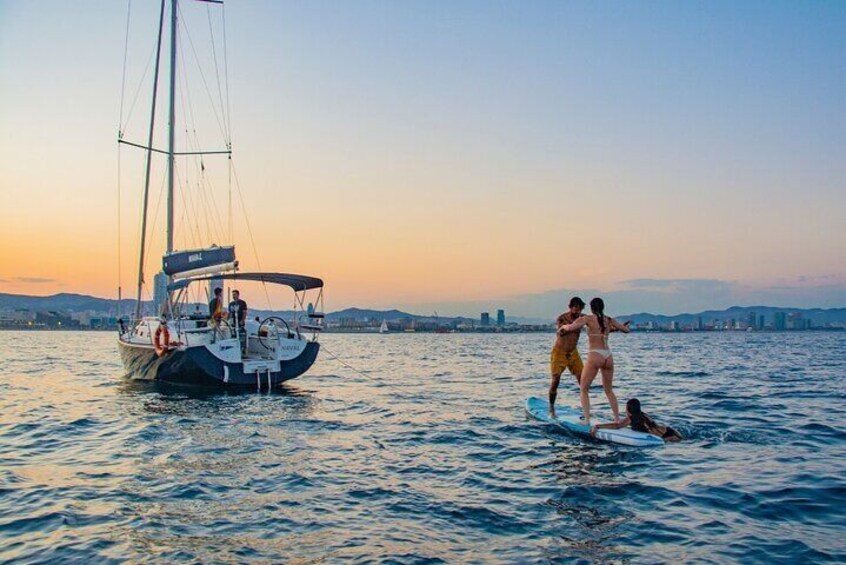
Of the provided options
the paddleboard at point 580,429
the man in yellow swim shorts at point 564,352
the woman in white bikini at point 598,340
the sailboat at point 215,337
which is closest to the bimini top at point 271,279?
the sailboat at point 215,337

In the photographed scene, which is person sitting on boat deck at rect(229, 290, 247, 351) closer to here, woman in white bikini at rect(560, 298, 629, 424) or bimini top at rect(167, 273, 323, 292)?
bimini top at rect(167, 273, 323, 292)

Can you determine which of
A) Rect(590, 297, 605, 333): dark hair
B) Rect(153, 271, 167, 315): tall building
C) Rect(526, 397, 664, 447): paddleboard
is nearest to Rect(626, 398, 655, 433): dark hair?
Rect(526, 397, 664, 447): paddleboard

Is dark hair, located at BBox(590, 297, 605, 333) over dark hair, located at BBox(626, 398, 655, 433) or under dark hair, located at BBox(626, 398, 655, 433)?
over

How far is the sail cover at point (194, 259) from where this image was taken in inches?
966

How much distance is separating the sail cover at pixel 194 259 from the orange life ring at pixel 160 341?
10.7 ft

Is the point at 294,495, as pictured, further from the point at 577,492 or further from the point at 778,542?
the point at 778,542

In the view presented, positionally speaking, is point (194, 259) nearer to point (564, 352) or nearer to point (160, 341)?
point (160, 341)

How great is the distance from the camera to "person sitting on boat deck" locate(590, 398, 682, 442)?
41.9 ft

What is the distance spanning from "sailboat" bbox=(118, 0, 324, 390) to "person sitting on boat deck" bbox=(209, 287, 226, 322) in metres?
0.05

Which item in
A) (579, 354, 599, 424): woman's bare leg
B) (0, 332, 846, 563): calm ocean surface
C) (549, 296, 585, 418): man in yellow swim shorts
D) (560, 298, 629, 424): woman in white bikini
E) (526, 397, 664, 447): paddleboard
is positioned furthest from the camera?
(549, 296, 585, 418): man in yellow swim shorts

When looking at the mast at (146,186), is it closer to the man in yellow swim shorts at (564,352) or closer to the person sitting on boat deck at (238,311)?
the person sitting on boat deck at (238,311)

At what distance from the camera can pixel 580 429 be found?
1317 centimetres

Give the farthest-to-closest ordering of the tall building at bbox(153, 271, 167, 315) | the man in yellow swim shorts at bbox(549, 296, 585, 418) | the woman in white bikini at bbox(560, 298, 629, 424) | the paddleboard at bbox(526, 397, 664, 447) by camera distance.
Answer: the tall building at bbox(153, 271, 167, 315) → the man in yellow swim shorts at bbox(549, 296, 585, 418) → the woman in white bikini at bbox(560, 298, 629, 424) → the paddleboard at bbox(526, 397, 664, 447)

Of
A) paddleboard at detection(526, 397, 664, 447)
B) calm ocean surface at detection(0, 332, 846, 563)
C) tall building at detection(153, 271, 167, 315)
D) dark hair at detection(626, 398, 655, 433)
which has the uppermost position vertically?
tall building at detection(153, 271, 167, 315)
